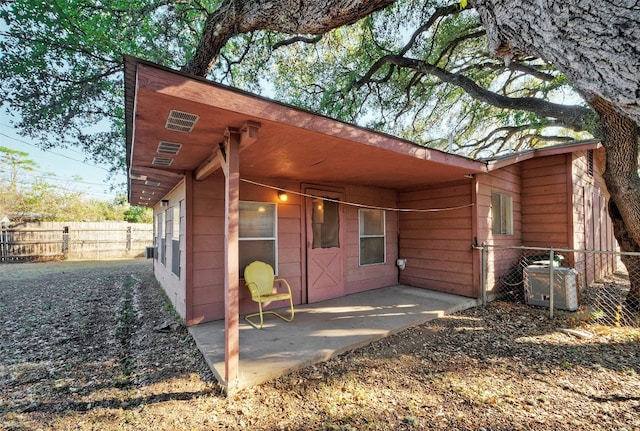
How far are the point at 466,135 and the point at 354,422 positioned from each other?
1190 cm

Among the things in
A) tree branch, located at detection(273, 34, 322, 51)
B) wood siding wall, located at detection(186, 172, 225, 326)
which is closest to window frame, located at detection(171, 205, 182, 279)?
wood siding wall, located at detection(186, 172, 225, 326)

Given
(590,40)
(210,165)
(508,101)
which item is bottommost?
(210,165)

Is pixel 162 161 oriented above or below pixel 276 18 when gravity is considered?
below

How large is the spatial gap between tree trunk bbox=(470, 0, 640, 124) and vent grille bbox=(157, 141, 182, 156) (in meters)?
2.80

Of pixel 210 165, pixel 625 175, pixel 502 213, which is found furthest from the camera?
pixel 502 213

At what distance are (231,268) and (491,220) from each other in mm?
4911

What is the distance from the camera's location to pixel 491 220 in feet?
17.4

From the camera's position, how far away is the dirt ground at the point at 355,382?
6.70ft

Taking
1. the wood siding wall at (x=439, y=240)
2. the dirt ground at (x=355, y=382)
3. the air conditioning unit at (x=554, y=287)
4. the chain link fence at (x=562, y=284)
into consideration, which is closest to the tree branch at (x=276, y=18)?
the wood siding wall at (x=439, y=240)

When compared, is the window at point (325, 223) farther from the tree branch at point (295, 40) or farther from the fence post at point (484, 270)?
the tree branch at point (295, 40)

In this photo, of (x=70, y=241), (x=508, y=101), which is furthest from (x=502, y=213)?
(x=70, y=241)

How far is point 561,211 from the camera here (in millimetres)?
5551

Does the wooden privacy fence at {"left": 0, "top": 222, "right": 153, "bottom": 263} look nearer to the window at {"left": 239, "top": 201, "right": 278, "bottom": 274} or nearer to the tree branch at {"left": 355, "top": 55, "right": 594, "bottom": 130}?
the window at {"left": 239, "top": 201, "right": 278, "bottom": 274}

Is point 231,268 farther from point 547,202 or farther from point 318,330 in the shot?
point 547,202
